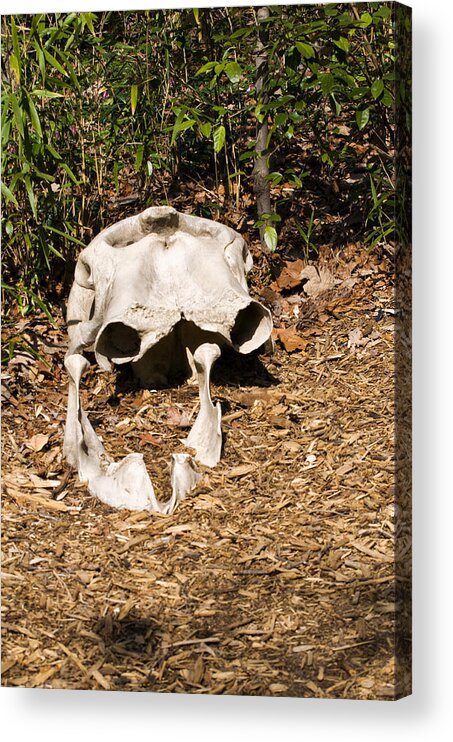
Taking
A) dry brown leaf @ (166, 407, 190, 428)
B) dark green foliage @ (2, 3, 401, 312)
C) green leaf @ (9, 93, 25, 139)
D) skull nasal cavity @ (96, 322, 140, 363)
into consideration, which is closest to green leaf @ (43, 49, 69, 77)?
dark green foliage @ (2, 3, 401, 312)

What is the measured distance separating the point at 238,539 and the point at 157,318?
0.57m

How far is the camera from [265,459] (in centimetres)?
325

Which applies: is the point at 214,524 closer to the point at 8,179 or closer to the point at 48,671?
the point at 48,671

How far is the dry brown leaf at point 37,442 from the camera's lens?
11.1 feet

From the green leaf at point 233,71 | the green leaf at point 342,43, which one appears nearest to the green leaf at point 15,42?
the green leaf at point 233,71

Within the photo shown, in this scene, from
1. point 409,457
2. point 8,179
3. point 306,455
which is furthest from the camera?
point 8,179

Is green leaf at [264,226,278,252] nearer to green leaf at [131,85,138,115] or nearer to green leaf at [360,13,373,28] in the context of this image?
green leaf at [131,85,138,115]

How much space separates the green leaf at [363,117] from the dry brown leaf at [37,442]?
1.07 meters

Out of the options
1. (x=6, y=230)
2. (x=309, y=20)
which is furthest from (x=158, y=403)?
(x=309, y=20)

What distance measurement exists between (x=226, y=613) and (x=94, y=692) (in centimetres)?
36

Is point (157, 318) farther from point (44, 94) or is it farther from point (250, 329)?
point (44, 94)

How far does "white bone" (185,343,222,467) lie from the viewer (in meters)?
3.24

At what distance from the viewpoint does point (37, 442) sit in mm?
3398

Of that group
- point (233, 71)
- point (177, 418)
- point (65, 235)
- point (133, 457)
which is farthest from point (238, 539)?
point (233, 71)
